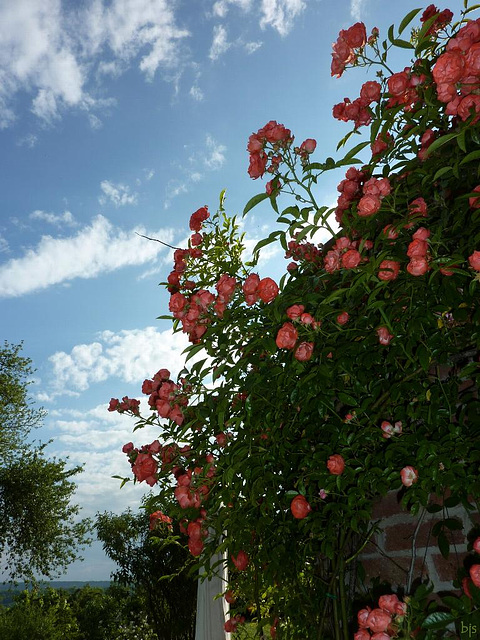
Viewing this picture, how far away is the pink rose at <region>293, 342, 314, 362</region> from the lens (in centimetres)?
150

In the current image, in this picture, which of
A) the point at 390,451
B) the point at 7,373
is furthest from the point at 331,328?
the point at 7,373

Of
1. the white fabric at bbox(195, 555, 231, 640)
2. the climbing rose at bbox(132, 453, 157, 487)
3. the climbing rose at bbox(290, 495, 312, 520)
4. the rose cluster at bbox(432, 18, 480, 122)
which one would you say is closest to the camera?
the rose cluster at bbox(432, 18, 480, 122)

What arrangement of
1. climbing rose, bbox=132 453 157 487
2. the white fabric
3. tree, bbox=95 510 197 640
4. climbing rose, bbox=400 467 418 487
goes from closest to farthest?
climbing rose, bbox=400 467 418 487 < climbing rose, bbox=132 453 157 487 < the white fabric < tree, bbox=95 510 197 640

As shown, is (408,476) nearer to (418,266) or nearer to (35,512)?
(418,266)

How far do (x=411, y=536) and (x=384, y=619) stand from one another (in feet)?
1.66

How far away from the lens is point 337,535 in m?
1.83

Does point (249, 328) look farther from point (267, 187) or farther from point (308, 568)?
point (308, 568)

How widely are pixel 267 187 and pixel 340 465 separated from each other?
2.76 feet

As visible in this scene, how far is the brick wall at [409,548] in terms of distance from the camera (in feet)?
5.33

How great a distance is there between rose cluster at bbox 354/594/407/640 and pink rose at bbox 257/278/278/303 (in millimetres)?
865

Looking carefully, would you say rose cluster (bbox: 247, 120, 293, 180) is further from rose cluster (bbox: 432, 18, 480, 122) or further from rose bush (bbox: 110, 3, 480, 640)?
rose cluster (bbox: 432, 18, 480, 122)

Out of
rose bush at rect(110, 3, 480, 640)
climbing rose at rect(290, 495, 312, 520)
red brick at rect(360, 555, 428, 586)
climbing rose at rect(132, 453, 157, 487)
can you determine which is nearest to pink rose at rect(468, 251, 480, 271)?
rose bush at rect(110, 3, 480, 640)

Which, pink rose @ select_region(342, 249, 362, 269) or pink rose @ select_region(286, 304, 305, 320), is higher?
pink rose @ select_region(342, 249, 362, 269)

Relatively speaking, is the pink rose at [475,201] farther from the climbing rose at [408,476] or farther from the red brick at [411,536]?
the red brick at [411,536]
